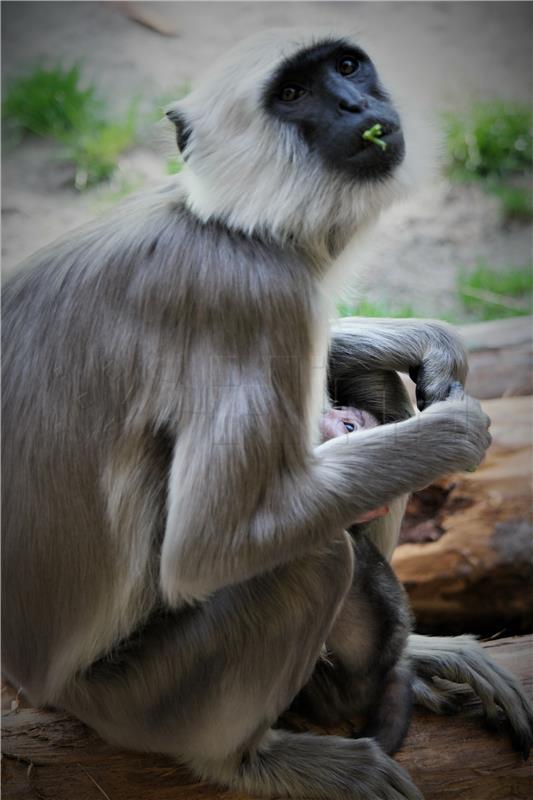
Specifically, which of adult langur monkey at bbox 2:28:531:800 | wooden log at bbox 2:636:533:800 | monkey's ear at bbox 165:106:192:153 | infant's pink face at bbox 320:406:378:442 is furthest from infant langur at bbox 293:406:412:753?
monkey's ear at bbox 165:106:192:153

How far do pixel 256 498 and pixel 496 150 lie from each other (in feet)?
15.2

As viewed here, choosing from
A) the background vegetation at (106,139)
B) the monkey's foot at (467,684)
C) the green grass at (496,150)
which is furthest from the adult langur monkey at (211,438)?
the green grass at (496,150)

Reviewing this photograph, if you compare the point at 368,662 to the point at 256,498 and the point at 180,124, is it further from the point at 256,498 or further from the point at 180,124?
the point at 180,124

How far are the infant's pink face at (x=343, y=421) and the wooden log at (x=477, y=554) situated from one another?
101 cm

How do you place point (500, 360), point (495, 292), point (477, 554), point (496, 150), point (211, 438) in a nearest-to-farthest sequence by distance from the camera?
1. point (211, 438)
2. point (477, 554)
3. point (500, 360)
4. point (495, 292)
5. point (496, 150)

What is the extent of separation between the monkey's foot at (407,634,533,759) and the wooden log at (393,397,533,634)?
60 cm

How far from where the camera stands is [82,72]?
5.32 m

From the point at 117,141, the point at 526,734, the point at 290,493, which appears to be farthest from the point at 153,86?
the point at 526,734

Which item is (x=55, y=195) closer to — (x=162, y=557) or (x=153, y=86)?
(x=153, y=86)

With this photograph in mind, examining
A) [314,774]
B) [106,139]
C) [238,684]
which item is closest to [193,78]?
[106,139]

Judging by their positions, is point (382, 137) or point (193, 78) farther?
point (193, 78)

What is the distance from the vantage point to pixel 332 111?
94.7 inches

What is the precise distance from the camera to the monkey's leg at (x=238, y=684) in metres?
2.47

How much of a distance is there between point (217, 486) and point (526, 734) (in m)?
1.24
